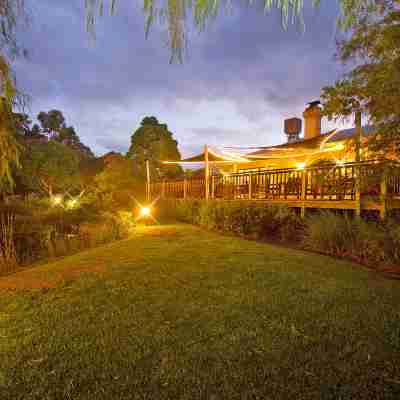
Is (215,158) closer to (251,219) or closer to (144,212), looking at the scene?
(144,212)

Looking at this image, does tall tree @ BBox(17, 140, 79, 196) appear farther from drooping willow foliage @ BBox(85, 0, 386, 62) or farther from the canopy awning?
drooping willow foliage @ BBox(85, 0, 386, 62)

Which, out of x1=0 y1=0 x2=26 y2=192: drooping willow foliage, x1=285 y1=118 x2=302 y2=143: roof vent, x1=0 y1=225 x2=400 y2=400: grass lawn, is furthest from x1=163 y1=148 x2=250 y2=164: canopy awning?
x1=0 y1=0 x2=26 y2=192: drooping willow foliage

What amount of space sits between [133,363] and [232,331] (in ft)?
2.72

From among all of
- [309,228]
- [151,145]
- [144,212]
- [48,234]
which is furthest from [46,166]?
[309,228]

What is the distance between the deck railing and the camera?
4582 mm

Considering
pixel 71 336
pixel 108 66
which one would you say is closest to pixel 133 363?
pixel 71 336

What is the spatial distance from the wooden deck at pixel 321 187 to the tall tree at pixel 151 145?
680 centimetres

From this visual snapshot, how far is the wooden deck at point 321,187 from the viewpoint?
15.6 ft

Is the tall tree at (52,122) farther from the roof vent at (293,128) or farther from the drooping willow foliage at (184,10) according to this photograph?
the drooping willow foliage at (184,10)

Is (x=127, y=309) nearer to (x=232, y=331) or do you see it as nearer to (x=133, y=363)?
(x=133, y=363)

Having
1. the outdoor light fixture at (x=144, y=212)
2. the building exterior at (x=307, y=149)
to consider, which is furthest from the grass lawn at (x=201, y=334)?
the outdoor light fixture at (x=144, y=212)

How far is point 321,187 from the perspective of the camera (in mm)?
7504

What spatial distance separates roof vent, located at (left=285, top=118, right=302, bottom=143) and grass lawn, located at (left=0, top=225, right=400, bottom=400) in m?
16.1

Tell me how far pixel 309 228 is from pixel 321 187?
1956 millimetres
